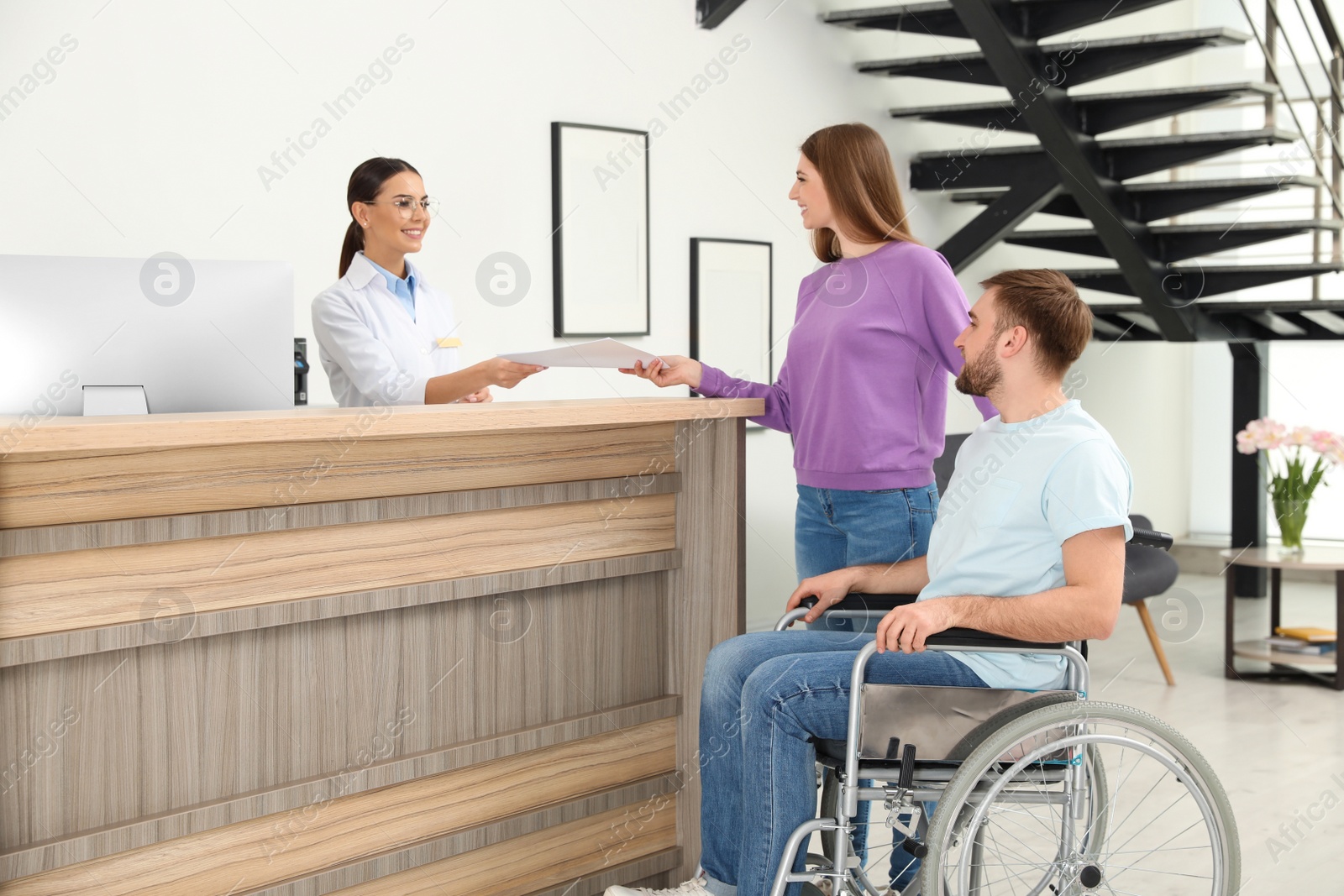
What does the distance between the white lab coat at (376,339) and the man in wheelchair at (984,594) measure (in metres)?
0.97

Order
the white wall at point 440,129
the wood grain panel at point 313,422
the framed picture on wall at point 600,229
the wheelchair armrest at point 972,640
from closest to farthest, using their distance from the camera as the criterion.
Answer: the wood grain panel at point 313,422 < the wheelchair armrest at point 972,640 < the white wall at point 440,129 < the framed picture on wall at point 600,229

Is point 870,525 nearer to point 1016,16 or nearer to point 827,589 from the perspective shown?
point 827,589

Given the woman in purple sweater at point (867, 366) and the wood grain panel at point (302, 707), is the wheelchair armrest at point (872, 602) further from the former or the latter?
the wood grain panel at point (302, 707)

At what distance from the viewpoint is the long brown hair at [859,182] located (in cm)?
237

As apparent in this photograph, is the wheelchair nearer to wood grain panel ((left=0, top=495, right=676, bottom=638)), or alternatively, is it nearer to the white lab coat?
wood grain panel ((left=0, top=495, right=676, bottom=638))

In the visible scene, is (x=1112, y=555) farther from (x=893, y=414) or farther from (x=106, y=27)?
(x=106, y=27)

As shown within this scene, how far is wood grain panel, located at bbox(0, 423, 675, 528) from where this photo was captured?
1.72 m

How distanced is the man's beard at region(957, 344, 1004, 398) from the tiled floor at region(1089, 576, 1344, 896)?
1536 millimetres

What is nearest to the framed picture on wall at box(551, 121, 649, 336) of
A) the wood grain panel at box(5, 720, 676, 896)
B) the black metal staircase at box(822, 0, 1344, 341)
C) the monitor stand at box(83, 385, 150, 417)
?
the black metal staircase at box(822, 0, 1344, 341)

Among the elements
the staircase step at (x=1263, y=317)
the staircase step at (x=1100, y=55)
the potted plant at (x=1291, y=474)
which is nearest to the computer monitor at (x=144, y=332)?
the staircase step at (x=1100, y=55)

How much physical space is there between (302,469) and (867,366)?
104 cm

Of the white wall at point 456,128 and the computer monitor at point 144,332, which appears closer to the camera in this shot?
the computer monitor at point 144,332

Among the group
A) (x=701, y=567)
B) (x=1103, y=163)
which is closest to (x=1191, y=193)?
(x=1103, y=163)

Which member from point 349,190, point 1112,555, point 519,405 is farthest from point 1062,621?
point 349,190
